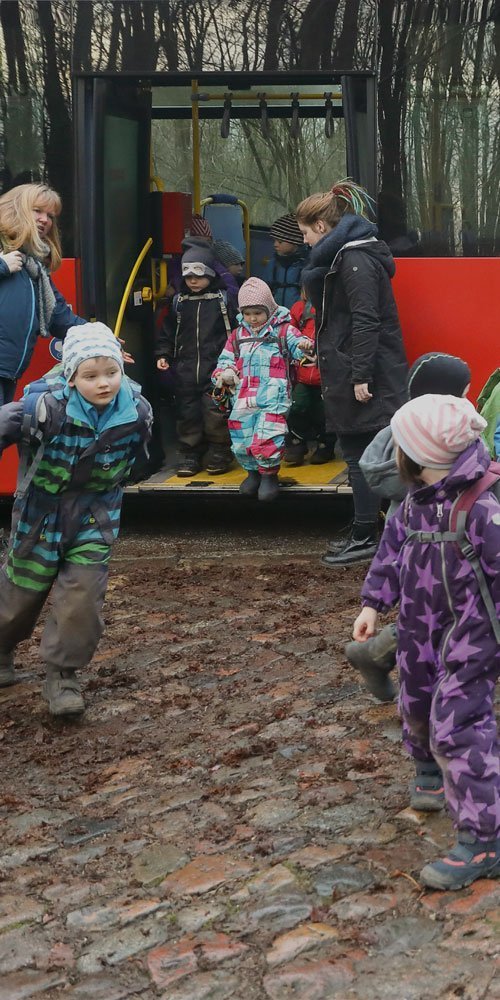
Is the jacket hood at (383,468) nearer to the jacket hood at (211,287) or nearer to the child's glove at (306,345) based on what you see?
the child's glove at (306,345)

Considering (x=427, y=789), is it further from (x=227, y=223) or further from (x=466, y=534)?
(x=227, y=223)

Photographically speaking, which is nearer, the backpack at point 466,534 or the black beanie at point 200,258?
the backpack at point 466,534

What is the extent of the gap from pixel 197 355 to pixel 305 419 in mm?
786

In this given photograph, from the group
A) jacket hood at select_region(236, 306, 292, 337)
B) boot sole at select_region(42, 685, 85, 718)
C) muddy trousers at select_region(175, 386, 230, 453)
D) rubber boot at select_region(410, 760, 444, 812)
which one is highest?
jacket hood at select_region(236, 306, 292, 337)

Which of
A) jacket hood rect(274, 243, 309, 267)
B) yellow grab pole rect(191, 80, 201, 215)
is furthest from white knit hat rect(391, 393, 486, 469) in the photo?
yellow grab pole rect(191, 80, 201, 215)

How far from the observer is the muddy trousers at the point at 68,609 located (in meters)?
5.31

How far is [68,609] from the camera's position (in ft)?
17.4

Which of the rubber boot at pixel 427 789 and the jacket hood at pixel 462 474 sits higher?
the jacket hood at pixel 462 474

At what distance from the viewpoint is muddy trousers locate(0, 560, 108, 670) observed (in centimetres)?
531

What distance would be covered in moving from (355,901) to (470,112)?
4.77m

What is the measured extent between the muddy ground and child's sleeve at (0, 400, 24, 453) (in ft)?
3.49

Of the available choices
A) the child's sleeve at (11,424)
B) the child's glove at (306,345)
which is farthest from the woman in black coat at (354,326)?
the child's sleeve at (11,424)

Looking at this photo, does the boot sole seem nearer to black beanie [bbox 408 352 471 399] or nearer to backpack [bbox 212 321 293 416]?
black beanie [bbox 408 352 471 399]

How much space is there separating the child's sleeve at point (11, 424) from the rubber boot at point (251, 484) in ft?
11.0
